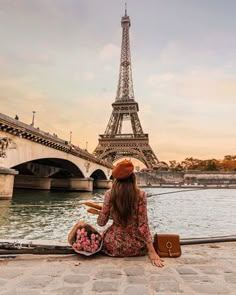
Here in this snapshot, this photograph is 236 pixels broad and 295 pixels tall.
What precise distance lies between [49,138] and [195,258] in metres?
19.9

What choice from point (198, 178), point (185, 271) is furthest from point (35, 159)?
point (198, 178)

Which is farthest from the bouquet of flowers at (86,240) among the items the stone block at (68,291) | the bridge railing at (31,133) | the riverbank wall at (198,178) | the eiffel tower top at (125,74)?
the riverbank wall at (198,178)

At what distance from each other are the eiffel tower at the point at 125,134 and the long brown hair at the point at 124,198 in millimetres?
63428

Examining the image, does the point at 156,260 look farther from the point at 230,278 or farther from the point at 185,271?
the point at 230,278

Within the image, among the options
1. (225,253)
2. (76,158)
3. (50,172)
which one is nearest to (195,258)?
(225,253)

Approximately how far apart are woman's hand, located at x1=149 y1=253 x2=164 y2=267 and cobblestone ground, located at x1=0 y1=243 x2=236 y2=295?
83mm

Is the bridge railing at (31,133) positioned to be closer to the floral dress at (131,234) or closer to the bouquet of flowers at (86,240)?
the bouquet of flowers at (86,240)

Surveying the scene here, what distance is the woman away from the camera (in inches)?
153

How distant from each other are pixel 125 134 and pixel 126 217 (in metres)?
68.6

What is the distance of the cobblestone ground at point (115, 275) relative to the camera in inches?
112

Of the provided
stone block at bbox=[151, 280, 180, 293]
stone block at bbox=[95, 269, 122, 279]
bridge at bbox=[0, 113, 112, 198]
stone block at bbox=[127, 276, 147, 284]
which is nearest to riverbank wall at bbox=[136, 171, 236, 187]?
bridge at bbox=[0, 113, 112, 198]

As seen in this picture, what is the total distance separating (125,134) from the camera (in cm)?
7225

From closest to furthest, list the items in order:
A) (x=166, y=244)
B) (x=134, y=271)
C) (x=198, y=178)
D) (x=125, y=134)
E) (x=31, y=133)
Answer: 1. (x=134, y=271)
2. (x=166, y=244)
3. (x=31, y=133)
4. (x=125, y=134)
5. (x=198, y=178)

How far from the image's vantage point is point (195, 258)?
13.4 ft
